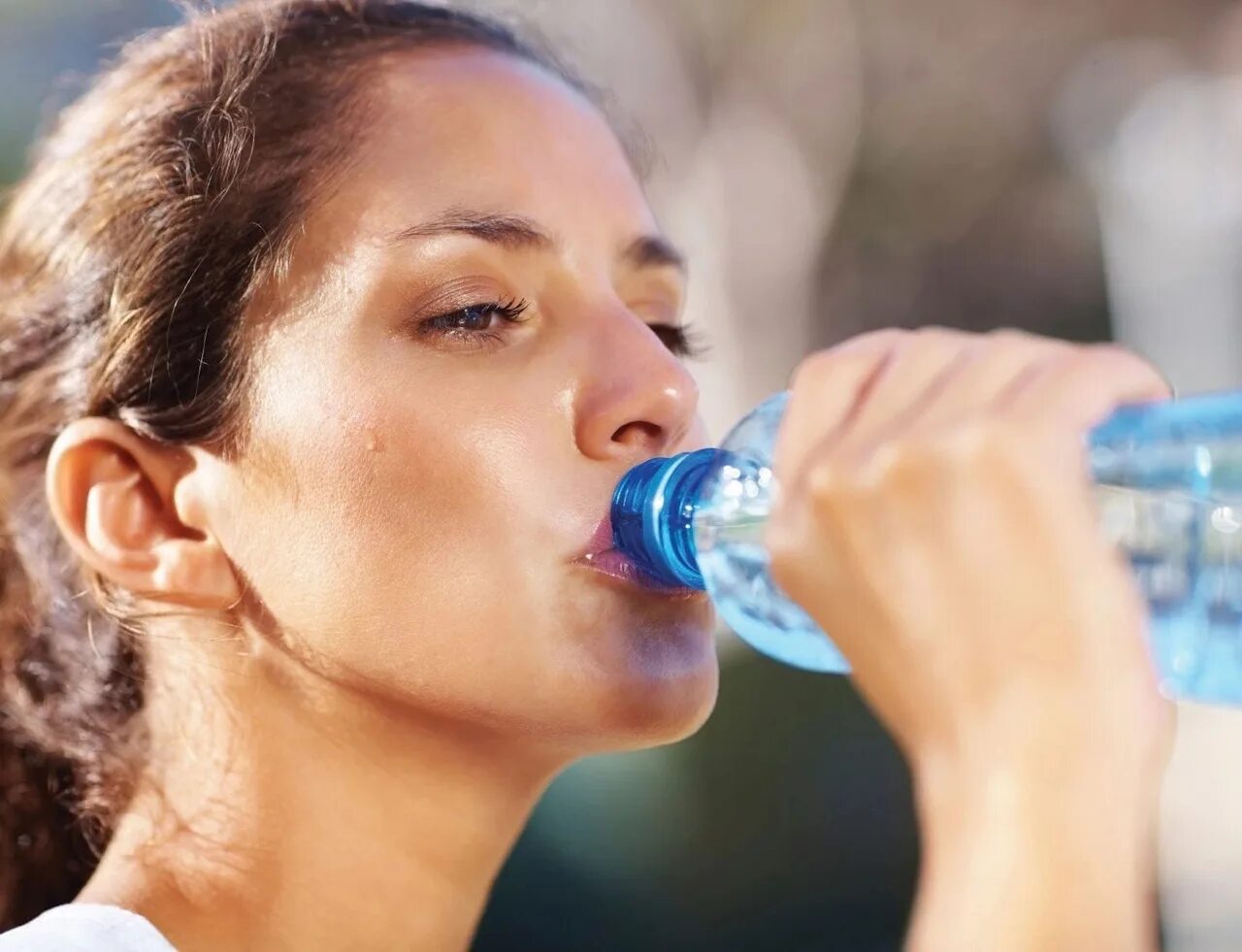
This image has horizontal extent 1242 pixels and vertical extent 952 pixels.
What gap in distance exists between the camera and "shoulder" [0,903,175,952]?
0.89m

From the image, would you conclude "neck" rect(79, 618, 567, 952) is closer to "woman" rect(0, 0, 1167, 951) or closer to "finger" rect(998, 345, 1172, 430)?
"woman" rect(0, 0, 1167, 951)

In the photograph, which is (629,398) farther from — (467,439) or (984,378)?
(984,378)

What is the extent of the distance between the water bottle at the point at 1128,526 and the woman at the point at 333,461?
4 cm

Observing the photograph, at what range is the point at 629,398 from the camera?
0.94 meters

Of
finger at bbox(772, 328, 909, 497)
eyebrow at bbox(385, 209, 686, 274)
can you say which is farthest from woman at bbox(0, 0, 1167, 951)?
finger at bbox(772, 328, 909, 497)

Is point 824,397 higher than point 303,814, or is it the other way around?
point 824,397

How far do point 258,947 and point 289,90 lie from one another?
24.8 inches

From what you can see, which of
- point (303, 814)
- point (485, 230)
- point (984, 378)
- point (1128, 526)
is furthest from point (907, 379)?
point (303, 814)

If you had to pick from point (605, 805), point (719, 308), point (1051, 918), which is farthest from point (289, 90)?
point (719, 308)

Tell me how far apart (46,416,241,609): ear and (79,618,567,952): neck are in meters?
0.06

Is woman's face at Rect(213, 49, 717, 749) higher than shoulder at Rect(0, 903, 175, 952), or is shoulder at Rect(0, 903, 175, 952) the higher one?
woman's face at Rect(213, 49, 717, 749)

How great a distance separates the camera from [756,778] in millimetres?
3246

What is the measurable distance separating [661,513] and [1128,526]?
285 mm

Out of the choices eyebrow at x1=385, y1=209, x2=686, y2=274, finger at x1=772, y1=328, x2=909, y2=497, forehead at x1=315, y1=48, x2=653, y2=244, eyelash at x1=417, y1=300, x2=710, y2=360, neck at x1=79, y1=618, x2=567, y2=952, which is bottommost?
neck at x1=79, y1=618, x2=567, y2=952
